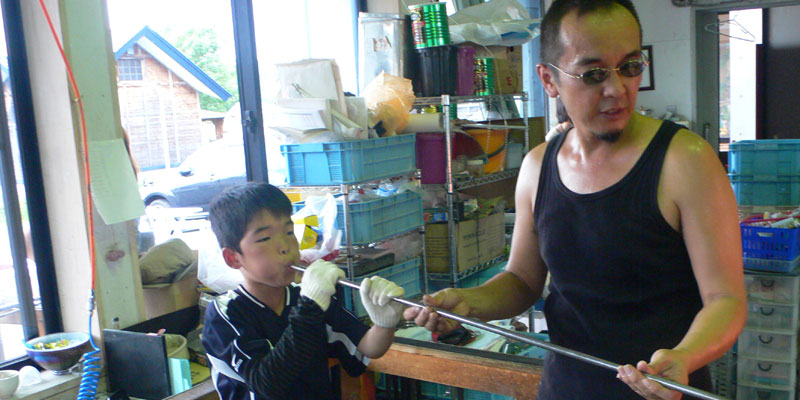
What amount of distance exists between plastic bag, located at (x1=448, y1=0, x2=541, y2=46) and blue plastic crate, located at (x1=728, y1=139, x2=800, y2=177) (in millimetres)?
1425

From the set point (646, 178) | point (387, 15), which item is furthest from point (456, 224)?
point (646, 178)

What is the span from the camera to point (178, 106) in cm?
315

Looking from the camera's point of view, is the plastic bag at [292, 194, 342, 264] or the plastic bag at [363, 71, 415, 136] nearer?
the plastic bag at [292, 194, 342, 264]

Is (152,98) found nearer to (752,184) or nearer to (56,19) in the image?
(56,19)

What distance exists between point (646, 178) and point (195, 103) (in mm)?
2541

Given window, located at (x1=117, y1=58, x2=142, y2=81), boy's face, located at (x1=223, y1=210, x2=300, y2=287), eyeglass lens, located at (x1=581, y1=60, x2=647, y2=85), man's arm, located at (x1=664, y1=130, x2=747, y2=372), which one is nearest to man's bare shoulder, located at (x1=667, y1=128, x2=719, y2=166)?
man's arm, located at (x1=664, y1=130, x2=747, y2=372)

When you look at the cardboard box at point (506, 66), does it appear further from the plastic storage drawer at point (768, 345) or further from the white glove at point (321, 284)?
the white glove at point (321, 284)

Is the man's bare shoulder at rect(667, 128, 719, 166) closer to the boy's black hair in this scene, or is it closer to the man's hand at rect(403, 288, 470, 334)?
the man's hand at rect(403, 288, 470, 334)

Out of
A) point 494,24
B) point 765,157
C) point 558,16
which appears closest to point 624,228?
point 558,16

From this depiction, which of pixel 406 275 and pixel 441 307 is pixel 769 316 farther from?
pixel 441 307

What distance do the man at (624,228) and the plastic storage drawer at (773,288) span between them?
7.03 feet

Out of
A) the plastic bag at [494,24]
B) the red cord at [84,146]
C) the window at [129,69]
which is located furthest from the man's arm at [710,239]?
the plastic bag at [494,24]

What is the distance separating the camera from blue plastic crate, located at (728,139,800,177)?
3426 millimetres

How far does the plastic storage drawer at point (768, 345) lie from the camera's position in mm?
3035
